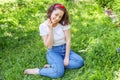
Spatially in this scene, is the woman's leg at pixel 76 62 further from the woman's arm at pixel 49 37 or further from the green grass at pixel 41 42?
the woman's arm at pixel 49 37

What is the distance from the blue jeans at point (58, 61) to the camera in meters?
5.00

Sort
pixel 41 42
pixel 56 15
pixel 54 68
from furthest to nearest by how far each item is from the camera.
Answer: pixel 41 42 → pixel 54 68 → pixel 56 15

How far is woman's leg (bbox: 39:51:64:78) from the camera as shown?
16.4 ft

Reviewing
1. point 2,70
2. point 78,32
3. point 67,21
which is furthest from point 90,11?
point 2,70

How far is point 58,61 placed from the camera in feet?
16.7

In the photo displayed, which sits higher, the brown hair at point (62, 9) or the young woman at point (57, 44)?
the brown hair at point (62, 9)

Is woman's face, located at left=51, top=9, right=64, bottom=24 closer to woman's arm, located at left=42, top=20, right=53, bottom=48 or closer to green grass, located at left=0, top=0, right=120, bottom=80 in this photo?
woman's arm, located at left=42, top=20, right=53, bottom=48

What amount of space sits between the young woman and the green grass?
0.12m

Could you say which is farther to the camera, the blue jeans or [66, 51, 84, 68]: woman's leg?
[66, 51, 84, 68]: woman's leg

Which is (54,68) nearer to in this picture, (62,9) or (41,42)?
(62,9)

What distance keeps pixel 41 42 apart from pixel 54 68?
112 centimetres

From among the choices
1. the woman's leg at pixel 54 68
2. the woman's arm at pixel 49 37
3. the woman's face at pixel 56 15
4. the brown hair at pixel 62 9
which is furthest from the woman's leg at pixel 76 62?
the woman's face at pixel 56 15

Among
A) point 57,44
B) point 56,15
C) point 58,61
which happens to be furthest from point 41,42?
point 56,15

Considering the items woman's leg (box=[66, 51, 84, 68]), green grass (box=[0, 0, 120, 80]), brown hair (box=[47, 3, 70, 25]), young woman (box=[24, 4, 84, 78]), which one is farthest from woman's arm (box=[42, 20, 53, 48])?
green grass (box=[0, 0, 120, 80])
